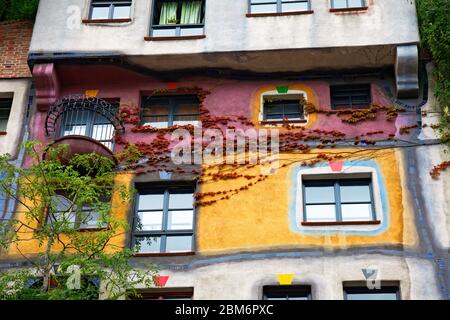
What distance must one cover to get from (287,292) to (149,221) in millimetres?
3423

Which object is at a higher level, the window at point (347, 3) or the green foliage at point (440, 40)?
the window at point (347, 3)

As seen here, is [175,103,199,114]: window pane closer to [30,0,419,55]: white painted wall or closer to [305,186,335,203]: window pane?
[30,0,419,55]: white painted wall

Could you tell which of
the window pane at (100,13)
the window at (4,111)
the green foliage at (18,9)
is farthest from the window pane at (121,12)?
the window at (4,111)

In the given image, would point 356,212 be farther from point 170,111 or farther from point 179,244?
point 170,111

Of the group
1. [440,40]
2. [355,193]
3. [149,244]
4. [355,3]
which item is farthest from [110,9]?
[440,40]

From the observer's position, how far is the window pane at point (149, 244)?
54.1ft

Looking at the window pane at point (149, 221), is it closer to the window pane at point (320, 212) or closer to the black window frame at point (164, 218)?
the black window frame at point (164, 218)

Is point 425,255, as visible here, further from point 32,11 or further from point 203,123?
point 32,11

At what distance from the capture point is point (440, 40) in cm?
1789

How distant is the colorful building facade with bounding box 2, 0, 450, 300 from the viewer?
A: 51.6 ft

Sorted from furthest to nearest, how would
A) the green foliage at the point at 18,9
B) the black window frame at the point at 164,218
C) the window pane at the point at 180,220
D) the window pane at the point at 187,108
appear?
the green foliage at the point at 18,9 < the window pane at the point at 187,108 < the window pane at the point at 180,220 < the black window frame at the point at 164,218

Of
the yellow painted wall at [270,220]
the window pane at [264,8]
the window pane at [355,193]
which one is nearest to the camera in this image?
the yellow painted wall at [270,220]

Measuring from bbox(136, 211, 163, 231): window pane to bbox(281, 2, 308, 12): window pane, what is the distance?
247 inches

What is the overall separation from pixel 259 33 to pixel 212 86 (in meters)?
1.69
